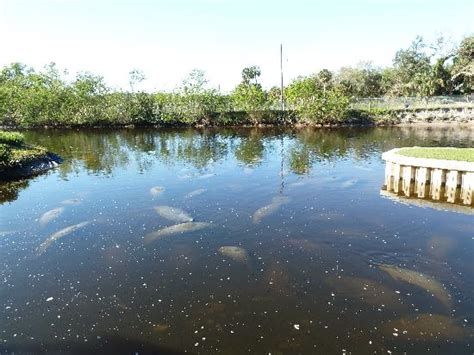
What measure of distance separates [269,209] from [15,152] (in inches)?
777

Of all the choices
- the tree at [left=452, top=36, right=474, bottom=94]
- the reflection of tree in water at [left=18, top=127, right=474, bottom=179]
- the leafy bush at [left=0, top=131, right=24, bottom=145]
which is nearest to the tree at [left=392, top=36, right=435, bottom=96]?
the tree at [left=452, top=36, right=474, bottom=94]

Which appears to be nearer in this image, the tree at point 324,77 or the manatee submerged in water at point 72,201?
the manatee submerged in water at point 72,201

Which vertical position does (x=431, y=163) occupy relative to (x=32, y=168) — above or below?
above

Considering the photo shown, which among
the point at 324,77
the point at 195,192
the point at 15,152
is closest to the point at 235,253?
the point at 195,192

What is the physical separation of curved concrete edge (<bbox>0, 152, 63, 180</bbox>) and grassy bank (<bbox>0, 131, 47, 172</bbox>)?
0.21 metres

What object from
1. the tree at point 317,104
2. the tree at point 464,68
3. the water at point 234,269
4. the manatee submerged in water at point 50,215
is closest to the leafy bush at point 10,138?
the water at point 234,269

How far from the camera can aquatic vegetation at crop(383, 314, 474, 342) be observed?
907 centimetres

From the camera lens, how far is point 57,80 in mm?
62688

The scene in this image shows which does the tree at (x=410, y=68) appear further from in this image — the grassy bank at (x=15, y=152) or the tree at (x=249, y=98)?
the grassy bank at (x=15, y=152)

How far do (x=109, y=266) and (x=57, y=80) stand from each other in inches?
2306

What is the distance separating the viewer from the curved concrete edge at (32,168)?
25.5 metres

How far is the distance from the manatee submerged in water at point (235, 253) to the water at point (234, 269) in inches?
1.4

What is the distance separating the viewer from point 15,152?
27.4m

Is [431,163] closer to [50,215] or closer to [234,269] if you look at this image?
[234,269]
